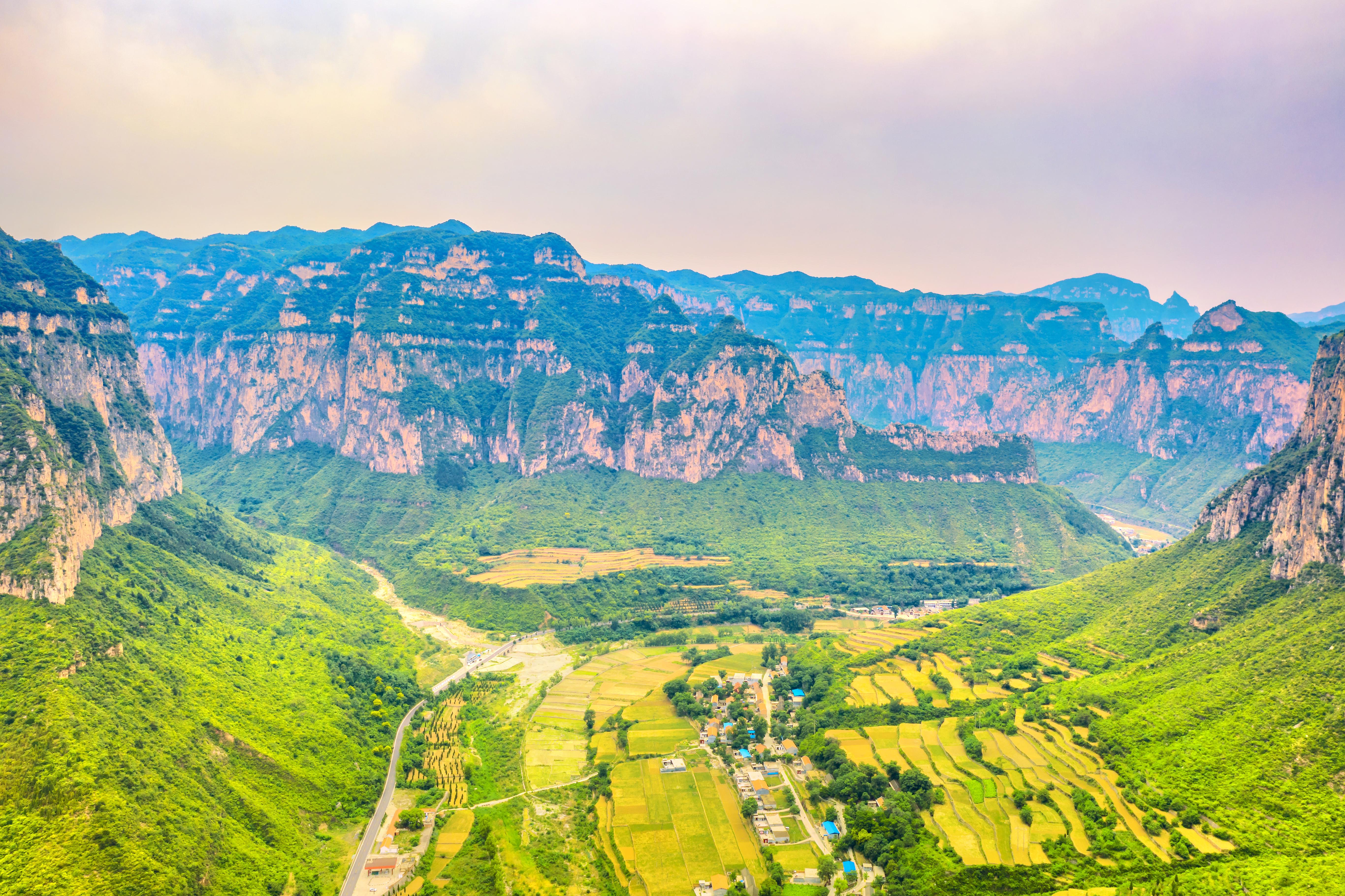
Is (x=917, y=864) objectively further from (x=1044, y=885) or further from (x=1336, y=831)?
(x=1336, y=831)

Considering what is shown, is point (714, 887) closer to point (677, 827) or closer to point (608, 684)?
point (677, 827)

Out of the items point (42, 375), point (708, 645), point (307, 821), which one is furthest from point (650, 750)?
point (42, 375)

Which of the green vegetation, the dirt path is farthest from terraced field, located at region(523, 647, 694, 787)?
the green vegetation

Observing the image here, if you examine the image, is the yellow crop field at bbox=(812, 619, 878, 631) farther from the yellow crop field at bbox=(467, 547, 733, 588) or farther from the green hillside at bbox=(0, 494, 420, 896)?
the green hillside at bbox=(0, 494, 420, 896)

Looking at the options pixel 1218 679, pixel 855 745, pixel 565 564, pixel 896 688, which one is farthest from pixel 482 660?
pixel 1218 679

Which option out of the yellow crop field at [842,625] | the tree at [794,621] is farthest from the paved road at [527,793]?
the yellow crop field at [842,625]

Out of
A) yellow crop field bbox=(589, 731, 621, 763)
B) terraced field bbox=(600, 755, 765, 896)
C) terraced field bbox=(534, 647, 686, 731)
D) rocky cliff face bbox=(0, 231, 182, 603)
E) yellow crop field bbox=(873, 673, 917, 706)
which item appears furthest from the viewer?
terraced field bbox=(534, 647, 686, 731)
